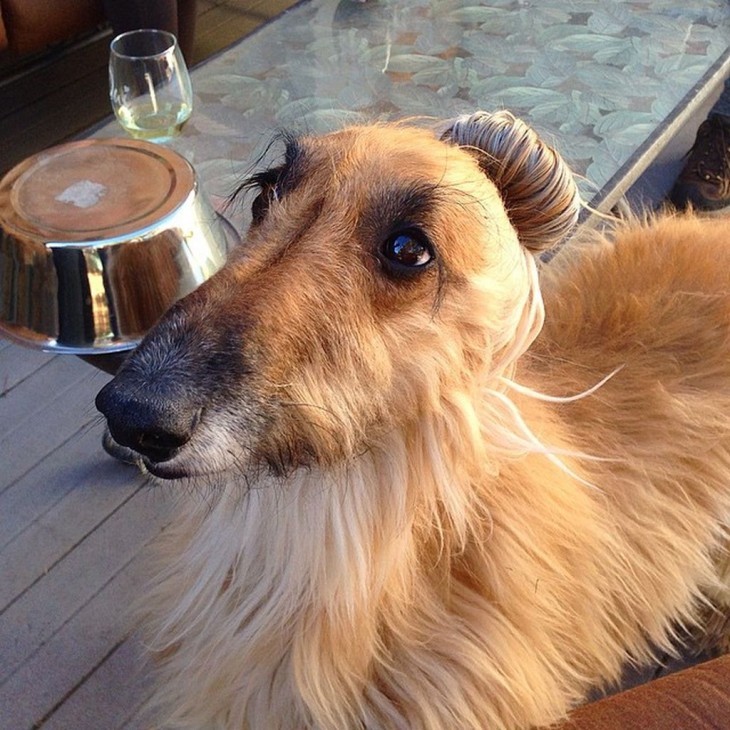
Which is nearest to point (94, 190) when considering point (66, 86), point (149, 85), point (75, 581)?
point (149, 85)

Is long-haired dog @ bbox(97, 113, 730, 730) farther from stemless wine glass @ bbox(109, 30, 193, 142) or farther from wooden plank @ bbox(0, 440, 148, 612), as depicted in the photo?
stemless wine glass @ bbox(109, 30, 193, 142)

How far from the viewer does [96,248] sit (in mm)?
1247

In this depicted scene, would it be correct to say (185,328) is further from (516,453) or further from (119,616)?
(119,616)

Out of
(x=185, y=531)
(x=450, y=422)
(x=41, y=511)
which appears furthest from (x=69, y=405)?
(x=450, y=422)

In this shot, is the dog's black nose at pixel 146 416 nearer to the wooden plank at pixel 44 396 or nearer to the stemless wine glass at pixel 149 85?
the stemless wine glass at pixel 149 85

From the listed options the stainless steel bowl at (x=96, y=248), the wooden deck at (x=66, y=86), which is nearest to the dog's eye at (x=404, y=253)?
the stainless steel bowl at (x=96, y=248)

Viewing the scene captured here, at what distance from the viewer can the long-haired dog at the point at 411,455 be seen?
0.82 metres

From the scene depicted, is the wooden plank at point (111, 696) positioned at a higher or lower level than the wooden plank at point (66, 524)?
higher

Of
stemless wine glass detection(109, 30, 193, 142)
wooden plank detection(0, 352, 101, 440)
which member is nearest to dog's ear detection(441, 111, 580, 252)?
stemless wine glass detection(109, 30, 193, 142)

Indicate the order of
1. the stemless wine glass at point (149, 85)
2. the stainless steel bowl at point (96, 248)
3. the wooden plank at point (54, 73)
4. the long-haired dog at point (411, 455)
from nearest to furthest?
1. the long-haired dog at point (411, 455)
2. the stainless steel bowl at point (96, 248)
3. the stemless wine glass at point (149, 85)
4. the wooden plank at point (54, 73)

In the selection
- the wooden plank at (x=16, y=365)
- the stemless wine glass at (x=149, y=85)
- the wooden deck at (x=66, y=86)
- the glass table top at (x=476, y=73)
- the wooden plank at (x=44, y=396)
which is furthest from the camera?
the wooden deck at (x=66, y=86)

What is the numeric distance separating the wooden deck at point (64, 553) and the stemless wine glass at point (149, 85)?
2.08 ft

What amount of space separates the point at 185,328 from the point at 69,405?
4.38 feet

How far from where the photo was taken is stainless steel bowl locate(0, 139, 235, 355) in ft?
4.14
